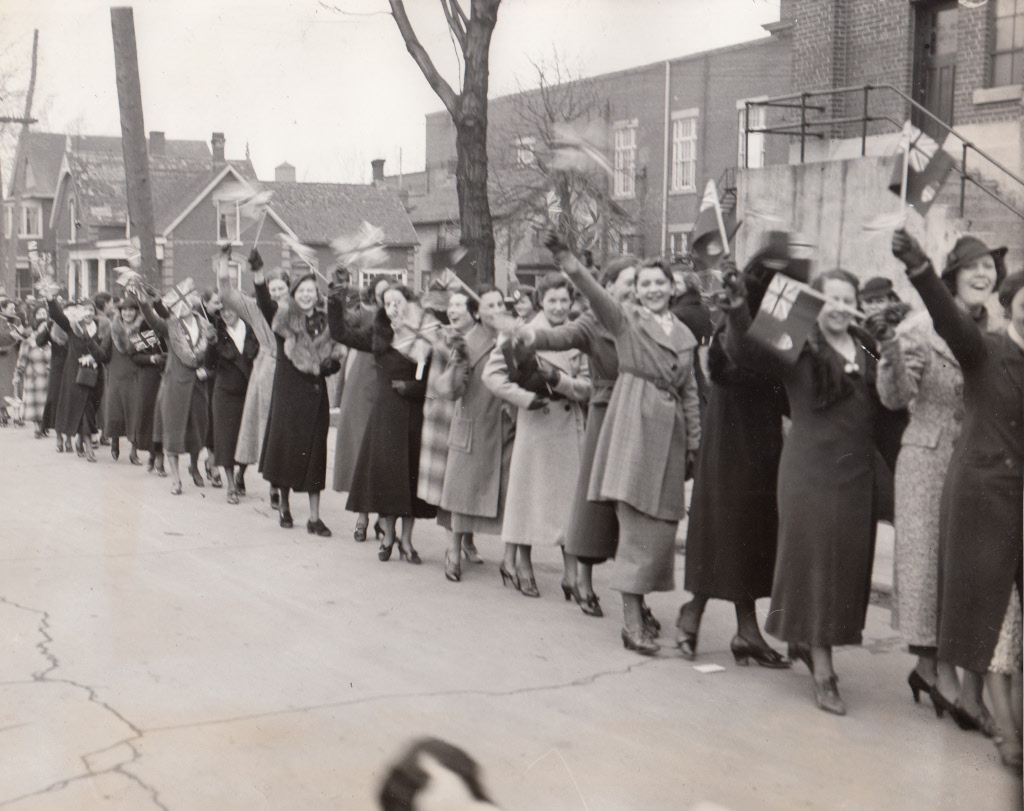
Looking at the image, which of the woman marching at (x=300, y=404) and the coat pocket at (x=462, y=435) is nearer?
the coat pocket at (x=462, y=435)

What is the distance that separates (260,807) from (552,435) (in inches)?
136

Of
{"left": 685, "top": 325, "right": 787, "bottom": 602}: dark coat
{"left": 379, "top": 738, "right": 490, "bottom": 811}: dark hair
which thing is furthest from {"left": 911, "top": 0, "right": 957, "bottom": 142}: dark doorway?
{"left": 379, "top": 738, "right": 490, "bottom": 811}: dark hair

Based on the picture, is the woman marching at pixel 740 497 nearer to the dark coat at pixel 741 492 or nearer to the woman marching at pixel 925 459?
the dark coat at pixel 741 492

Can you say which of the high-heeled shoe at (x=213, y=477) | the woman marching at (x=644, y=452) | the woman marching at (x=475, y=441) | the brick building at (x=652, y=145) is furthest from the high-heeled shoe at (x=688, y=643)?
the high-heeled shoe at (x=213, y=477)

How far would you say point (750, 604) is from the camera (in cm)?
551

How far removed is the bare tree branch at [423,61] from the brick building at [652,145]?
88 centimetres

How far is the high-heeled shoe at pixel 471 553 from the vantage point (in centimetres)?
801

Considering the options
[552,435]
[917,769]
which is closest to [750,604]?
[917,769]

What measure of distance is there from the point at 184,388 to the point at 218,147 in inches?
195

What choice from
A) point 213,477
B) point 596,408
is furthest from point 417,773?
point 213,477

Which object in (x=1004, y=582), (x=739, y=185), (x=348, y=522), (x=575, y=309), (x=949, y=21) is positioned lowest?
(x=348, y=522)

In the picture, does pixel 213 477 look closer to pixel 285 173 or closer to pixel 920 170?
pixel 285 173

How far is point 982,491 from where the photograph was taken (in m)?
4.25

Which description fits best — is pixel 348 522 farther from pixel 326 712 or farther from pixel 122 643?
pixel 326 712
